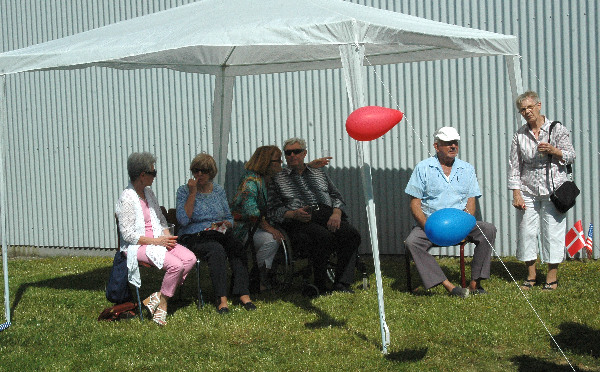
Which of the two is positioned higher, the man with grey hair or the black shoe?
the man with grey hair

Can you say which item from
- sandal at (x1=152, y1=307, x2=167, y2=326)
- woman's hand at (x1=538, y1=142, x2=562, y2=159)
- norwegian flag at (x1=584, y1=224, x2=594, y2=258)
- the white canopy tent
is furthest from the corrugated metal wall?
sandal at (x1=152, y1=307, x2=167, y2=326)

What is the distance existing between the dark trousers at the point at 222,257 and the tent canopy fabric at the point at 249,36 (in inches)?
67.4

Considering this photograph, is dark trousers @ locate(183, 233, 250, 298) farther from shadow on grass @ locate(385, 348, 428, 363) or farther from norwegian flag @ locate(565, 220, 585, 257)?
norwegian flag @ locate(565, 220, 585, 257)

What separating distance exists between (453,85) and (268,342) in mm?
4270

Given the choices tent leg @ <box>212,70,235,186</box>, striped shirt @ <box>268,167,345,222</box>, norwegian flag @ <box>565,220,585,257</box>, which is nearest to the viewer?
striped shirt @ <box>268,167,345,222</box>

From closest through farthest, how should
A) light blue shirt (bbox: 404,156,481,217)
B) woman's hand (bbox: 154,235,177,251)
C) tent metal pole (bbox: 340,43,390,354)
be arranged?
tent metal pole (bbox: 340,43,390,354) → woman's hand (bbox: 154,235,177,251) → light blue shirt (bbox: 404,156,481,217)

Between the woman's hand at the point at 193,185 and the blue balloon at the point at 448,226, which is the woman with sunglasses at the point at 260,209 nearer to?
the woman's hand at the point at 193,185

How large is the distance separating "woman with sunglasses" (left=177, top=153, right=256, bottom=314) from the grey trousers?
4.91 ft

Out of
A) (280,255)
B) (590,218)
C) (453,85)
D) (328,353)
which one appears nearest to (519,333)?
(328,353)

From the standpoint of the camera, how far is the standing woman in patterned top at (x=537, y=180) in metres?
5.76

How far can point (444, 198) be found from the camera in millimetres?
5922

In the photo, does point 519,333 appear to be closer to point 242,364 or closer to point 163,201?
point 242,364

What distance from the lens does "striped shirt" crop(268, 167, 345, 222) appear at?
20.7ft

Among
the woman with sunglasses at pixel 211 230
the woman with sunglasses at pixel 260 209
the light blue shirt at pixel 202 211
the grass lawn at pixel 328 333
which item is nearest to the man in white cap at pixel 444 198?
the grass lawn at pixel 328 333
